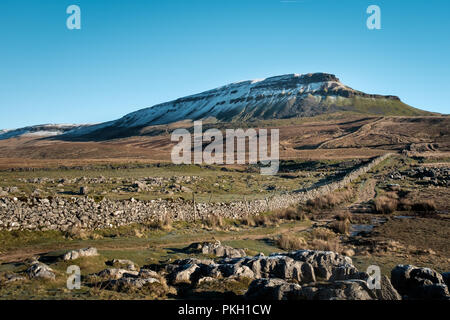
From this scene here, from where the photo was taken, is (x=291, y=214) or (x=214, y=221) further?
(x=291, y=214)

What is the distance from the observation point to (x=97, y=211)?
64.1ft

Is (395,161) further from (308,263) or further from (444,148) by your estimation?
(308,263)

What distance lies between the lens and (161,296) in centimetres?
1002

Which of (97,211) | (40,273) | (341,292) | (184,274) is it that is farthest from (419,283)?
(97,211)

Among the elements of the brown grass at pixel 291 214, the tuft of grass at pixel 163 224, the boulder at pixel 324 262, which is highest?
the boulder at pixel 324 262

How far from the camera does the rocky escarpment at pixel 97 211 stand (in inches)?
684

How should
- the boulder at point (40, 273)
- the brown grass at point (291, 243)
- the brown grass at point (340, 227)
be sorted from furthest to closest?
1. the brown grass at point (340, 227)
2. the brown grass at point (291, 243)
3. the boulder at point (40, 273)

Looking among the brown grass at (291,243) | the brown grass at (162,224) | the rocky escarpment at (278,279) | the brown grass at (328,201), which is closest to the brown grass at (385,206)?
the brown grass at (328,201)

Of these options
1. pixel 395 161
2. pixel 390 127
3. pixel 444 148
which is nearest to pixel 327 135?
pixel 390 127

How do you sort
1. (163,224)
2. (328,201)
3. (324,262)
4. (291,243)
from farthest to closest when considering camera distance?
(328,201) → (163,224) → (291,243) → (324,262)

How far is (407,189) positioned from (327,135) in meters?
78.1

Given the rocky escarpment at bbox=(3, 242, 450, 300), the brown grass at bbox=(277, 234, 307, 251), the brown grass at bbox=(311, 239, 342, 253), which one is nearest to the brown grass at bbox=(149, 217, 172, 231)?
the brown grass at bbox=(277, 234, 307, 251)

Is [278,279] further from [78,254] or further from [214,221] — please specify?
[214,221]

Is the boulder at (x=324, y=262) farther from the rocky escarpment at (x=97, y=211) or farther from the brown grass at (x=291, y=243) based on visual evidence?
the rocky escarpment at (x=97, y=211)
